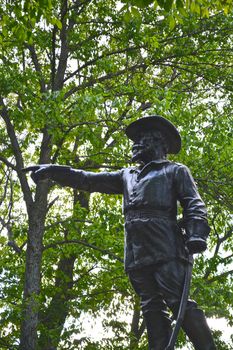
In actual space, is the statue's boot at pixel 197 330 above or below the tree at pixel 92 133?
below

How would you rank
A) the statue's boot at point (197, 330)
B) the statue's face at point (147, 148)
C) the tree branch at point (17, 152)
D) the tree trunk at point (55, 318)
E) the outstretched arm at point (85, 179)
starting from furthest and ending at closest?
the tree branch at point (17, 152)
the tree trunk at point (55, 318)
the outstretched arm at point (85, 179)
the statue's face at point (147, 148)
the statue's boot at point (197, 330)

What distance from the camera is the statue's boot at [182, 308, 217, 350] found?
4629 millimetres

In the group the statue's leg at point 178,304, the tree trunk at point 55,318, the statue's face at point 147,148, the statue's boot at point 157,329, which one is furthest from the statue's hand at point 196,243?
the tree trunk at point 55,318

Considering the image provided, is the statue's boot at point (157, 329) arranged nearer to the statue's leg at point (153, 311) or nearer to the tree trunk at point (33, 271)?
the statue's leg at point (153, 311)

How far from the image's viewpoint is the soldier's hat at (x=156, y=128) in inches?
210

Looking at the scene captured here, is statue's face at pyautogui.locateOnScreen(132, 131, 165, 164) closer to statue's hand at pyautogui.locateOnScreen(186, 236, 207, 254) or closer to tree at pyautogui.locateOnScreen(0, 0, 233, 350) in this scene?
statue's hand at pyautogui.locateOnScreen(186, 236, 207, 254)

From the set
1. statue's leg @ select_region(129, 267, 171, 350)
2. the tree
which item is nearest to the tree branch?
the tree

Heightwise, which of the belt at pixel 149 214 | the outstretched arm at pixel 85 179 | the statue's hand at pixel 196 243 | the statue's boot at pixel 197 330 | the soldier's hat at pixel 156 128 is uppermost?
the soldier's hat at pixel 156 128

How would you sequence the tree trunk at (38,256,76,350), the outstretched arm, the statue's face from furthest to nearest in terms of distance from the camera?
the tree trunk at (38,256,76,350), the outstretched arm, the statue's face

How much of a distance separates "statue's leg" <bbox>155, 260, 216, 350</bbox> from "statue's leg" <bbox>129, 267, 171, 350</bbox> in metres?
0.10

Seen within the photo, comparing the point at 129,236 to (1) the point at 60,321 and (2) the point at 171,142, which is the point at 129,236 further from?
(1) the point at 60,321

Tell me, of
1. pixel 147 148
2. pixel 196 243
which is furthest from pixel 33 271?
pixel 196 243

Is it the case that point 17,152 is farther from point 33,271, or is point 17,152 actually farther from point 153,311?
point 153,311

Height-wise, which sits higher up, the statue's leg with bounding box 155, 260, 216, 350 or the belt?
the belt
